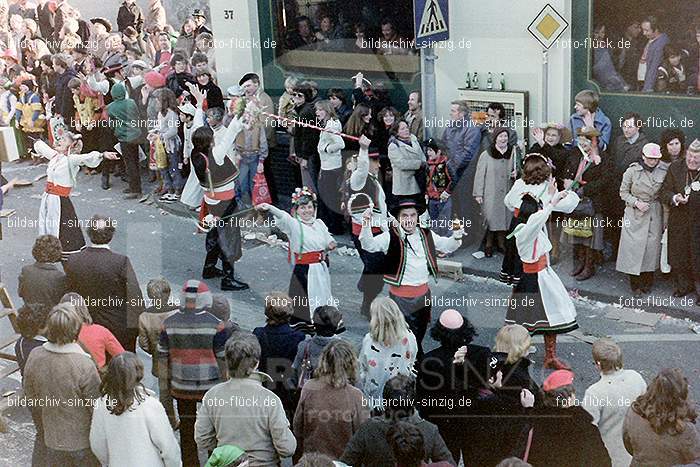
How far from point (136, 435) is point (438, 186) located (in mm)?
5865

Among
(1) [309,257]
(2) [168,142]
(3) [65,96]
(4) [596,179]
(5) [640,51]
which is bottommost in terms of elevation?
(1) [309,257]

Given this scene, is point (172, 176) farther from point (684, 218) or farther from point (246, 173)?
point (684, 218)

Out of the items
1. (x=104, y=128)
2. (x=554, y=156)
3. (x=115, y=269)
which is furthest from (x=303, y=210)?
(x=104, y=128)

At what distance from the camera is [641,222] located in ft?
32.1

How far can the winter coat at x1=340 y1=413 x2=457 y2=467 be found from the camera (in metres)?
5.39

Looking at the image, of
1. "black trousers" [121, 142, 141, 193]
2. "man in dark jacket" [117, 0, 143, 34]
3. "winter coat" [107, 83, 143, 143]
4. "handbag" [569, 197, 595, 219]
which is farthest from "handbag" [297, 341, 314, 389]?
"man in dark jacket" [117, 0, 143, 34]

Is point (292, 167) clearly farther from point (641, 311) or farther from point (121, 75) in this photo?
point (641, 311)

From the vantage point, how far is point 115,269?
791 cm

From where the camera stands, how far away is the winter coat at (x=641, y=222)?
9.61m

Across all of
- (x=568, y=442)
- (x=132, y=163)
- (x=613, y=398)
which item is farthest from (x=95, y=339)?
(x=132, y=163)

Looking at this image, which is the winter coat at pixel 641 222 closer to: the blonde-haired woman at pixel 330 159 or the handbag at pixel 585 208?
the handbag at pixel 585 208

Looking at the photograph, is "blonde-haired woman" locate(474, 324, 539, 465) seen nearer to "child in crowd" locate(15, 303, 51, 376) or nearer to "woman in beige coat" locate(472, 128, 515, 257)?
"child in crowd" locate(15, 303, 51, 376)

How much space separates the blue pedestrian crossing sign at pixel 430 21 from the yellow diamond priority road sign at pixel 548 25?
91 cm

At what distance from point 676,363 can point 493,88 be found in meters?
4.17
